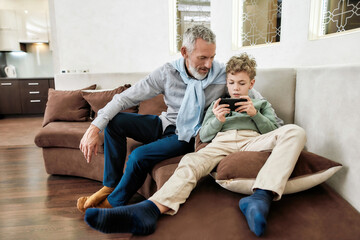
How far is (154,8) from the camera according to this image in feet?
13.3

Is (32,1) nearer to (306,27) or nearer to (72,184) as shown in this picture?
(72,184)

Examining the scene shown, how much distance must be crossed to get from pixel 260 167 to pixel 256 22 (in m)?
2.20

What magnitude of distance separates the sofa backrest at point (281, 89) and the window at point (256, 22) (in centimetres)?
100

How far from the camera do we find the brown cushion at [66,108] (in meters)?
2.61

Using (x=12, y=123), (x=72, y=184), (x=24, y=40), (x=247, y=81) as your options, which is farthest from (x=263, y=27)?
(x=24, y=40)

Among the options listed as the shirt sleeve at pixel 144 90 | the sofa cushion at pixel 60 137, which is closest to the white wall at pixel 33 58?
the sofa cushion at pixel 60 137

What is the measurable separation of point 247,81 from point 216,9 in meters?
2.08

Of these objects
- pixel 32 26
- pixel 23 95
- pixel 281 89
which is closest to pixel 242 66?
pixel 281 89

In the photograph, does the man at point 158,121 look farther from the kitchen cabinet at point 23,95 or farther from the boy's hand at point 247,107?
the kitchen cabinet at point 23,95

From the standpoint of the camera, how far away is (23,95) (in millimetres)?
5703

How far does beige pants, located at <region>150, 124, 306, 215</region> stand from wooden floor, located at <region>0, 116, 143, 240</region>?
603 millimetres

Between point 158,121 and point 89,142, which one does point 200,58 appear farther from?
point 89,142

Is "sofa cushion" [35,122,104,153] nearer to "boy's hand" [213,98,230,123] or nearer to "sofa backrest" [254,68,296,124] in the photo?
"boy's hand" [213,98,230,123]

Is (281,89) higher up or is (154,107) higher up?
(281,89)
